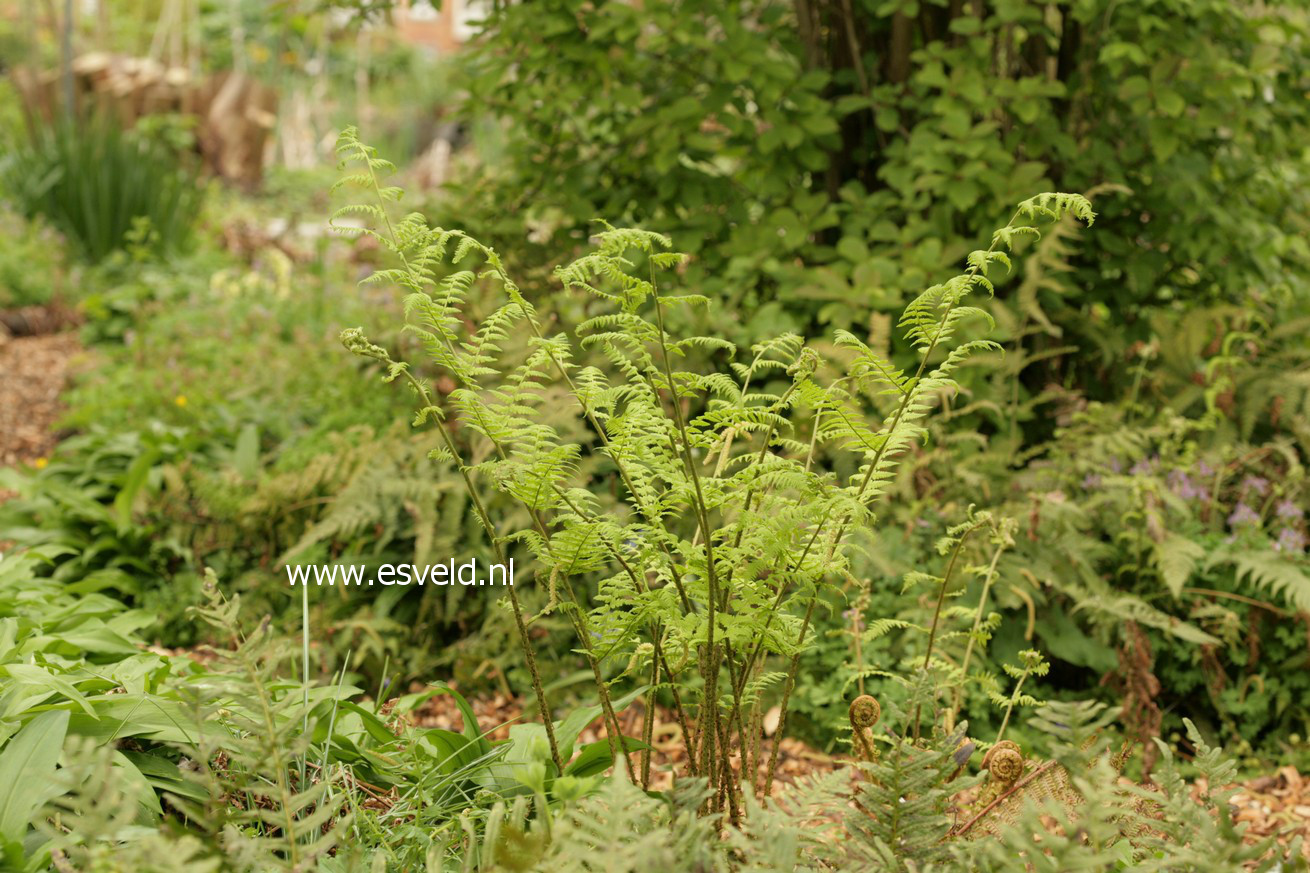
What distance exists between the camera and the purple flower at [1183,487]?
3.27 m

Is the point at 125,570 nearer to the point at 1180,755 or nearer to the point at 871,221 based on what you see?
the point at 871,221

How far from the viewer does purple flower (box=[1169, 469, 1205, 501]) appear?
3.27m

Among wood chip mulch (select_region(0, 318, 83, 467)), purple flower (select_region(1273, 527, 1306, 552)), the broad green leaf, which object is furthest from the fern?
wood chip mulch (select_region(0, 318, 83, 467))

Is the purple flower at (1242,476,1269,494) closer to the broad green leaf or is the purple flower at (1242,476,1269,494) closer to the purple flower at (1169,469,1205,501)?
the purple flower at (1169,469,1205,501)

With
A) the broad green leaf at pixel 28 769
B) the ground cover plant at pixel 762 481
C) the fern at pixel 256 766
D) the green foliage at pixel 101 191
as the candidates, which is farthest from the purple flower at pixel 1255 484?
the green foliage at pixel 101 191

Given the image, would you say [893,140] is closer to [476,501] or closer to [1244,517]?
[1244,517]

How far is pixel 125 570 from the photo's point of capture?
363cm

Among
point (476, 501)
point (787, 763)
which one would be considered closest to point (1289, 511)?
point (787, 763)

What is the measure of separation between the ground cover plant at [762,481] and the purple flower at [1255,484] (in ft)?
0.07

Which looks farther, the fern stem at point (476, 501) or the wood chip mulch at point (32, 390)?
the wood chip mulch at point (32, 390)

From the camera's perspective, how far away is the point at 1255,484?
3.27 meters

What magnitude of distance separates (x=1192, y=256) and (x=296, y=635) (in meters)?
3.23

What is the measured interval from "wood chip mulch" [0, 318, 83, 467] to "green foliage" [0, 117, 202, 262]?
2.69 ft

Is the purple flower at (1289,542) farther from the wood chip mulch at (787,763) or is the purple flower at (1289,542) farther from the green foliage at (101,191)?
the green foliage at (101,191)
